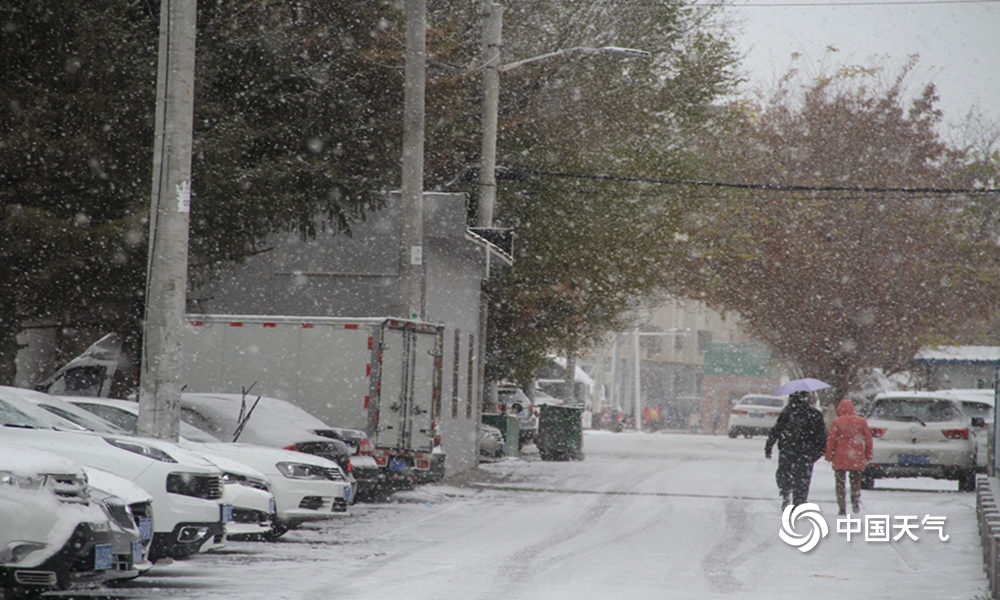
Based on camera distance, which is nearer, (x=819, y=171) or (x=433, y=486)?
(x=433, y=486)

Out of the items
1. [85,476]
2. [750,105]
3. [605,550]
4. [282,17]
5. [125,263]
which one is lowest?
[605,550]

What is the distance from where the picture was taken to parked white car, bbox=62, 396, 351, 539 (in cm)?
1389

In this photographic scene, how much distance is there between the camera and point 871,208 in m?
42.3

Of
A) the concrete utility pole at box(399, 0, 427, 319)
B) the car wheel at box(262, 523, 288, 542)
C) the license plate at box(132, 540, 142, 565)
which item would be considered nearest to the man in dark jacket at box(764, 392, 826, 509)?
the concrete utility pole at box(399, 0, 427, 319)

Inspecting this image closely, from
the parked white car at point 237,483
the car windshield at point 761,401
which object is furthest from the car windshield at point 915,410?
the car windshield at point 761,401

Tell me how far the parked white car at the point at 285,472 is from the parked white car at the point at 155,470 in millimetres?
2679

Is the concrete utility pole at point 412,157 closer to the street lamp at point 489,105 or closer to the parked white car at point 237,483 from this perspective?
the street lamp at point 489,105

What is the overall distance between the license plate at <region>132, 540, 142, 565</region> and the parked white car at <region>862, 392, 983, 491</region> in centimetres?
1615

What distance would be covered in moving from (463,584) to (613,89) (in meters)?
22.3

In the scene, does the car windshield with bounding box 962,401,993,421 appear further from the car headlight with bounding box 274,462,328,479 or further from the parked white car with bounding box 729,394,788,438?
the parked white car with bounding box 729,394,788,438

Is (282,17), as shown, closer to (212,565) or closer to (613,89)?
(212,565)

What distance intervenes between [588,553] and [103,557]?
6030 mm

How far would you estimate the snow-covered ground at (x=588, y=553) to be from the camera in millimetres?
10805

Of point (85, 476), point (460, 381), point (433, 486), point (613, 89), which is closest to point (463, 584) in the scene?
point (85, 476)
